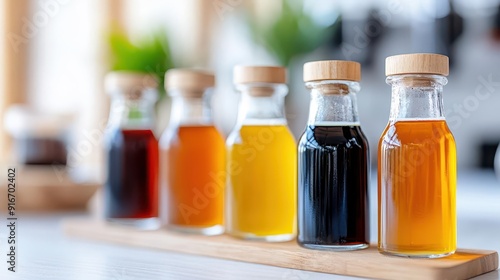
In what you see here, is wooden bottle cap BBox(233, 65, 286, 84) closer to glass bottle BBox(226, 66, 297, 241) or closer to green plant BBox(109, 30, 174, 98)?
glass bottle BBox(226, 66, 297, 241)

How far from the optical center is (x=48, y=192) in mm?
1494

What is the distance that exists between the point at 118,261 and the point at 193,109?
0.96ft

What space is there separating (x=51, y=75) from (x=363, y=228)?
109 inches

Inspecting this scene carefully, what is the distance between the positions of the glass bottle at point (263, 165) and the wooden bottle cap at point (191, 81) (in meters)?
0.11

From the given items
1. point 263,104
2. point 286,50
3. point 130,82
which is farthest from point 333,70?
point 286,50

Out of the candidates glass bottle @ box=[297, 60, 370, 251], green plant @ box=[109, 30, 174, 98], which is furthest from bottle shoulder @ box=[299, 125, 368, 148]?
green plant @ box=[109, 30, 174, 98]

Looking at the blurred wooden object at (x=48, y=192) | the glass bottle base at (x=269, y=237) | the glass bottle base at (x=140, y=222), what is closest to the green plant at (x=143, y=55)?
the blurred wooden object at (x=48, y=192)

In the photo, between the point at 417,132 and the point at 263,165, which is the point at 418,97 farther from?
the point at 263,165

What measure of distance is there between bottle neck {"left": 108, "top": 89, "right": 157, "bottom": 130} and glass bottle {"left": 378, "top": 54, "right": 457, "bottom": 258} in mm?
509

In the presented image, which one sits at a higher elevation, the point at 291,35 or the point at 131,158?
the point at 291,35

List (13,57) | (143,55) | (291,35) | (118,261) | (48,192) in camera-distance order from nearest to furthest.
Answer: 1. (118,261)
2. (48,192)
3. (143,55)
4. (291,35)
5. (13,57)

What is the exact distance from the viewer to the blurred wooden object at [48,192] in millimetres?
1482

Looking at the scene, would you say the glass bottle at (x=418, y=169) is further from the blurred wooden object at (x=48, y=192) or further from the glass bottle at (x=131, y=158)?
the blurred wooden object at (x=48, y=192)

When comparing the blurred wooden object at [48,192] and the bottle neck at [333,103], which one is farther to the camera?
the blurred wooden object at [48,192]
